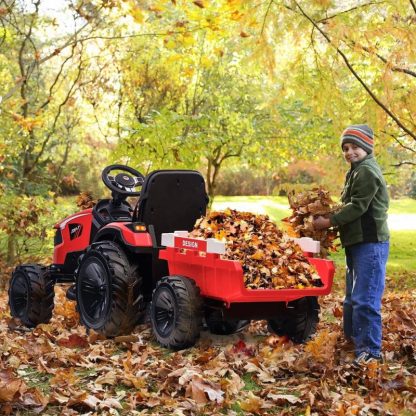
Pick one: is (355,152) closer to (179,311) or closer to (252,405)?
(179,311)

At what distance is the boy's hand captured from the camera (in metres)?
5.59

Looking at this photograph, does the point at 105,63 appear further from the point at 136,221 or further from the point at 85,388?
the point at 85,388

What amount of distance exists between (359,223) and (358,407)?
4.98 feet

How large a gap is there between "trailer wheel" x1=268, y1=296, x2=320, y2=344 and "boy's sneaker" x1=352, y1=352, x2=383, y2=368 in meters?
0.74

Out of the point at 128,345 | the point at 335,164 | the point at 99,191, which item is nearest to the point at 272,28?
the point at 128,345

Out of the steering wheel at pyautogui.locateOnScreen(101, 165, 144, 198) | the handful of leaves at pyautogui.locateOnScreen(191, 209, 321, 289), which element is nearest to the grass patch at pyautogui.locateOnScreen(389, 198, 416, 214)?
the steering wheel at pyautogui.locateOnScreen(101, 165, 144, 198)

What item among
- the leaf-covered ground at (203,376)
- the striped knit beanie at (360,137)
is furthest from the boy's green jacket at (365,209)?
the leaf-covered ground at (203,376)

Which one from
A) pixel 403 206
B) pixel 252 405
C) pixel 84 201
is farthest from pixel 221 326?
pixel 403 206

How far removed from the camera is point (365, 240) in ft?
17.4

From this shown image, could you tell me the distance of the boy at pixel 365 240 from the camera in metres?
5.29

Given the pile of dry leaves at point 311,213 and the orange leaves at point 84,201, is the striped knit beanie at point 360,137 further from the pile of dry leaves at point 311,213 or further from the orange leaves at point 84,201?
the orange leaves at point 84,201

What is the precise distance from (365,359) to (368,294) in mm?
469

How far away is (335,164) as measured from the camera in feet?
44.8

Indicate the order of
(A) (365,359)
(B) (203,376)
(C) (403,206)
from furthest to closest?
(C) (403,206), (A) (365,359), (B) (203,376)
